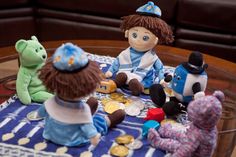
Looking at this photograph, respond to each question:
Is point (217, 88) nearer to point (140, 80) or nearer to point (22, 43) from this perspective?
point (140, 80)

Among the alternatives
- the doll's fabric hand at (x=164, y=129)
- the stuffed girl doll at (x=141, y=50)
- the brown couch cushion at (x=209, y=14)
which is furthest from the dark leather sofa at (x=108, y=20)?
the doll's fabric hand at (x=164, y=129)

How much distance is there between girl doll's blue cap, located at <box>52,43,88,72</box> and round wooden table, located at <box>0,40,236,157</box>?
0.36 metres

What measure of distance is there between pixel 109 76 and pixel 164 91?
185mm

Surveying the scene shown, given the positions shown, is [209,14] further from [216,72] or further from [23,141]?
[23,141]

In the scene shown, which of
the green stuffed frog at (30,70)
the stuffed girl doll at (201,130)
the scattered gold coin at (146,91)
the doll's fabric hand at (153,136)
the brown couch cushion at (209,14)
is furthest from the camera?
the brown couch cushion at (209,14)

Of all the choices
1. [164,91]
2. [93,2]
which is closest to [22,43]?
[164,91]

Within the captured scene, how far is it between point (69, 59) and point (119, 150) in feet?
0.73

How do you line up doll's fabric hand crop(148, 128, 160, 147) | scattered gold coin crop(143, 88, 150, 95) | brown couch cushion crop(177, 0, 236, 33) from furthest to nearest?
brown couch cushion crop(177, 0, 236, 33)
scattered gold coin crop(143, 88, 150, 95)
doll's fabric hand crop(148, 128, 160, 147)

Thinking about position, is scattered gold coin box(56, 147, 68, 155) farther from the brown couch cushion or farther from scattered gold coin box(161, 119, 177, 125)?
the brown couch cushion

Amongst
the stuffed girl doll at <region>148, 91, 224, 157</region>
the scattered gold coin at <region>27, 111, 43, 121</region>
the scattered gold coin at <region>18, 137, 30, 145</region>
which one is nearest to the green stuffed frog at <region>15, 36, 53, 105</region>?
the scattered gold coin at <region>27, 111, 43, 121</region>

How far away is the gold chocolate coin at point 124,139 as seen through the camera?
0.83 meters

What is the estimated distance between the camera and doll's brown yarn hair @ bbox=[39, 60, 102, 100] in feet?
2.40

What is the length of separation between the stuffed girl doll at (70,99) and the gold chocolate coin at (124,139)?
0.13 ft

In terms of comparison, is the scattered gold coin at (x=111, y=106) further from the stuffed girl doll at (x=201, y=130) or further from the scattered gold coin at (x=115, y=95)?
the stuffed girl doll at (x=201, y=130)
